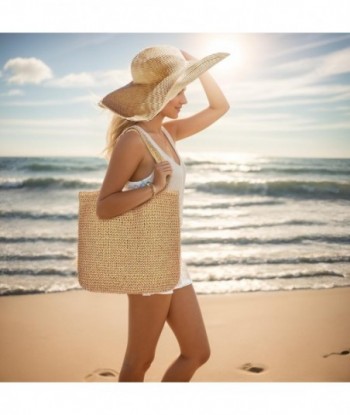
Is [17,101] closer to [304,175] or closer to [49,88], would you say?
[49,88]

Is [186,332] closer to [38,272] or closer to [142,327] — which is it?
[142,327]

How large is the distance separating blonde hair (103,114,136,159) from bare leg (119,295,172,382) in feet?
1.85

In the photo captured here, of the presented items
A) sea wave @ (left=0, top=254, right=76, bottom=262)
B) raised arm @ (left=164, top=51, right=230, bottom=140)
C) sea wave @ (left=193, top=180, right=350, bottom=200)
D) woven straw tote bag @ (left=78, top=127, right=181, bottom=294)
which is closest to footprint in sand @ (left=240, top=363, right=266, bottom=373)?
woven straw tote bag @ (left=78, top=127, right=181, bottom=294)

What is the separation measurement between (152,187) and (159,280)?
0.34m

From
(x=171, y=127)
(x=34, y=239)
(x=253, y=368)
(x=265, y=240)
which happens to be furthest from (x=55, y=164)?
(x=171, y=127)

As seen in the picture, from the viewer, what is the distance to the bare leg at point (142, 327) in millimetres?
2080

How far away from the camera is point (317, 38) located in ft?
11.1

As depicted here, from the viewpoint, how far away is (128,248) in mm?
2059

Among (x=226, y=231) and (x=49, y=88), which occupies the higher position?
(x=49, y=88)

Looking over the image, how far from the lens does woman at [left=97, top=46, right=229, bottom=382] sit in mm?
2031

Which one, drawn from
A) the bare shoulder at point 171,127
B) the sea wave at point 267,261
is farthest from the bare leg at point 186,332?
the sea wave at point 267,261

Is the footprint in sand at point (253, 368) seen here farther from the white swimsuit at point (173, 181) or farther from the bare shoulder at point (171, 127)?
the bare shoulder at point (171, 127)

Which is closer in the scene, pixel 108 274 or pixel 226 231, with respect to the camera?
pixel 108 274
